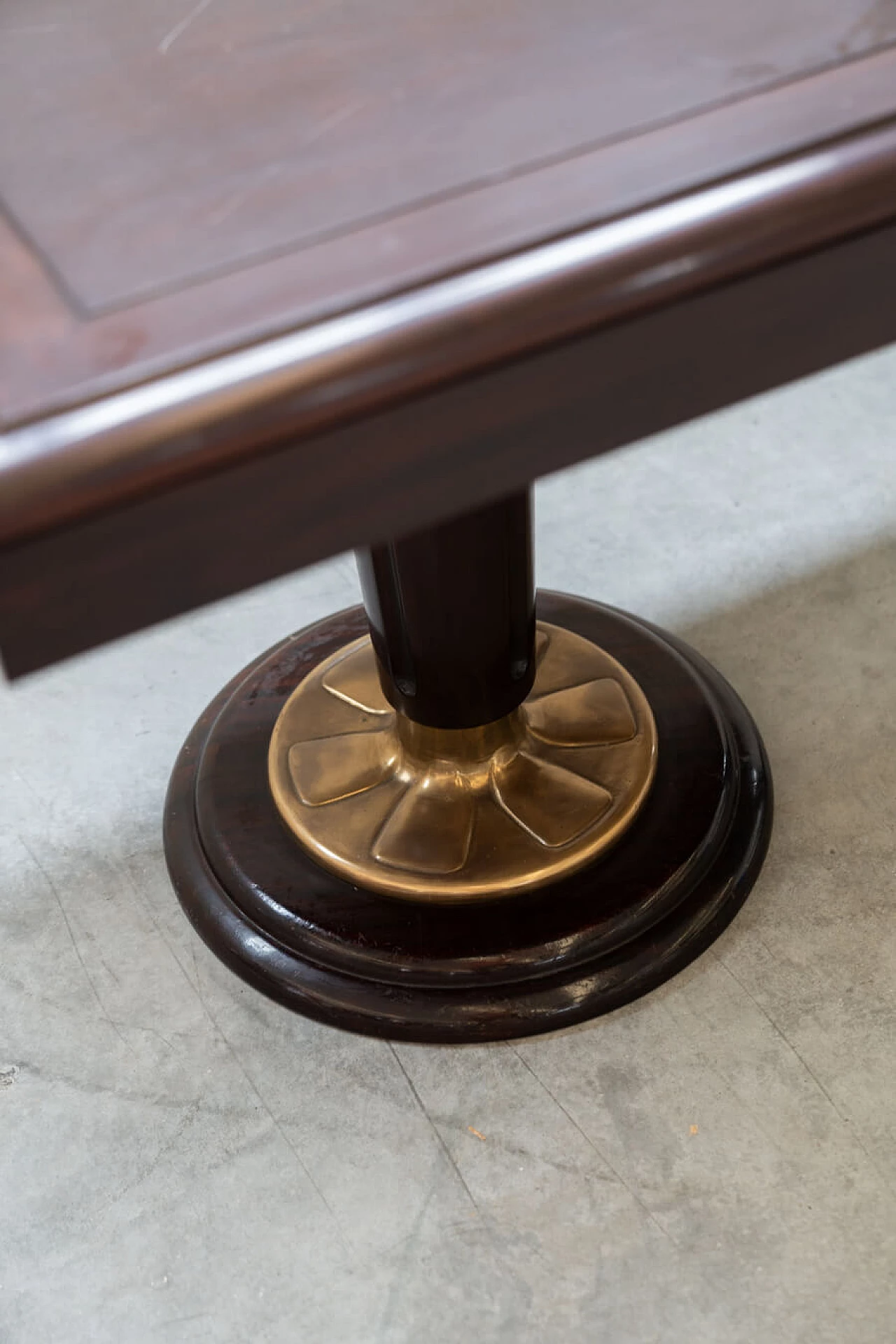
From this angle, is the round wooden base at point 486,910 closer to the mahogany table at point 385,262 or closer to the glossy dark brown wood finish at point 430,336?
the mahogany table at point 385,262

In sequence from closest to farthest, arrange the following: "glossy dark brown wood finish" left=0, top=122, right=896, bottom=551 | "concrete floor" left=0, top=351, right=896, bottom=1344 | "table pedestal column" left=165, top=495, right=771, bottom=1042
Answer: "glossy dark brown wood finish" left=0, top=122, right=896, bottom=551, "concrete floor" left=0, top=351, right=896, bottom=1344, "table pedestal column" left=165, top=495, right=771, bottom=1042

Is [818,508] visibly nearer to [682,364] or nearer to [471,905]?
[471,905]

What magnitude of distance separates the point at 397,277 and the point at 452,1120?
2.74ft

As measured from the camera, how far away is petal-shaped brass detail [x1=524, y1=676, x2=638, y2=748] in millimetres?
1439

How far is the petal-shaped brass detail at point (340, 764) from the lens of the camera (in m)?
1.41

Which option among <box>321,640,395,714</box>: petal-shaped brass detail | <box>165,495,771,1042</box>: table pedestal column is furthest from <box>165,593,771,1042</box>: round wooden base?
<box>321,640,395,714</box>: petal-shaped brass detail

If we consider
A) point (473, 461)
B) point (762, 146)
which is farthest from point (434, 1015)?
point (762, 146)

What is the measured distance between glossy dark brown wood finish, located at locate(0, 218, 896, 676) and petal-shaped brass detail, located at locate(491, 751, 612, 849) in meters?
0.69

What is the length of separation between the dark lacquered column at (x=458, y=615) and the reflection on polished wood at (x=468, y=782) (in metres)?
0.06

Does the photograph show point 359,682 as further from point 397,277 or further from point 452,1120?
point 397,277

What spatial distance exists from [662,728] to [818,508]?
0.55m

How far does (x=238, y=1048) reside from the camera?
50.1 inches

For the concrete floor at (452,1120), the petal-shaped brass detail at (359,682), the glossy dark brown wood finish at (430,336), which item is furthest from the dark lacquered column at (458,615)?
the glossy dark brown wood finish at (430,336)

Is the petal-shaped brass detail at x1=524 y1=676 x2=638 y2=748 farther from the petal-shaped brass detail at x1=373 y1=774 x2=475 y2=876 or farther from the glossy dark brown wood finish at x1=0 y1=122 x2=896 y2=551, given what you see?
the glossy dark brown wood finish at x1=0 y1=122 x2=896 y2=551
